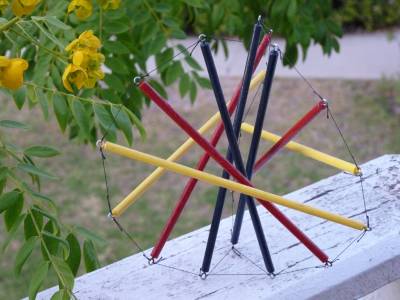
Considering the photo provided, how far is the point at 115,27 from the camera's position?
1.56 meters

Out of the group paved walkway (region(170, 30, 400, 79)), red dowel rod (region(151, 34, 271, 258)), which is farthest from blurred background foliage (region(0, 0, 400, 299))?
paved walkway (region(170, 30, 400, 79))

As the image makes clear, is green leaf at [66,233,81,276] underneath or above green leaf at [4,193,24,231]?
underneath

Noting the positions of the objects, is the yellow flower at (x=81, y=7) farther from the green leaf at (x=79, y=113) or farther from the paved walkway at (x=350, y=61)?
the paved walkway at (x=350, y=61)

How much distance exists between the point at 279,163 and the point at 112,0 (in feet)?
10.7

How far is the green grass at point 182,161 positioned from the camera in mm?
3777

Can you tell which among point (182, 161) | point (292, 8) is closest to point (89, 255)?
point (292, 8)

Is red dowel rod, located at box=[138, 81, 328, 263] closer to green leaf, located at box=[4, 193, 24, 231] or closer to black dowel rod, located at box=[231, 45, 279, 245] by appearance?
black dowel rod, located at box=[231, 45, 279, 245]

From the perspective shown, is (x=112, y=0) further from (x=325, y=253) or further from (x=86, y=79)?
(x=325, y=253)

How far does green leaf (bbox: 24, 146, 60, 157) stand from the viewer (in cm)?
122

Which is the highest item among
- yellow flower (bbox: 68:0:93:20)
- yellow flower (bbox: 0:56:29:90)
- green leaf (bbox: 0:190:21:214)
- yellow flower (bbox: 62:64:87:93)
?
yellow flower (bbox: 68:0:93:20)

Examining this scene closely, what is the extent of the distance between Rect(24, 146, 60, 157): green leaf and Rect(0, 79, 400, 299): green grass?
220 cm

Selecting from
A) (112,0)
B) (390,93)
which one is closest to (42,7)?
(112,0)

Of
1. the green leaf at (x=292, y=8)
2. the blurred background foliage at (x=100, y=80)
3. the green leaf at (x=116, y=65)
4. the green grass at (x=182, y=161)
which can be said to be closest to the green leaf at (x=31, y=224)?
the blurred background foliage at (x=100, y=80)

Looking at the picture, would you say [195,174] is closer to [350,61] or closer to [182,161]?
[182,161]
